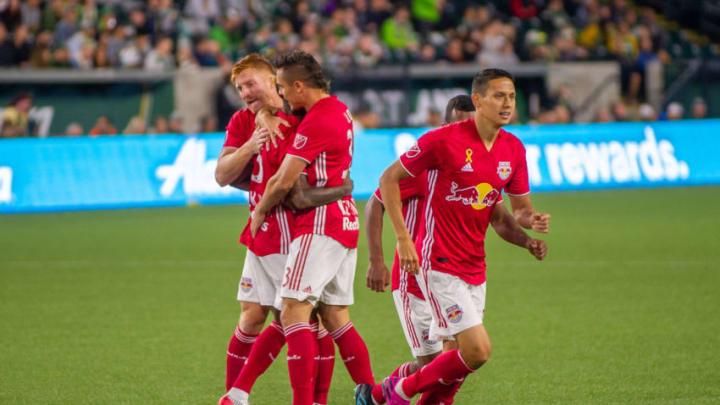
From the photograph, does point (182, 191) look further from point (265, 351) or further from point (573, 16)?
point (573, 16)

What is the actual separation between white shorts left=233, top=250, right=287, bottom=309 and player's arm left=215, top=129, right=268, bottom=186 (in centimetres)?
45

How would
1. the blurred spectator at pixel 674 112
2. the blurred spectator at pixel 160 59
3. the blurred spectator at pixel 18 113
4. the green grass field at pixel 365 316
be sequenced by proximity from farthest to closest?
1. the blurred spectator at pixel 674 112
2. the blurred spectator at pixel 160 59
3. the blurred spectator at pixel 18 113
4. the green grass field at pixel 365 316

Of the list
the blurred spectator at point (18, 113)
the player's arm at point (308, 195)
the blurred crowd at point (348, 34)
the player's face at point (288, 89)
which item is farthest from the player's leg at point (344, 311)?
the blurred crowd at point (348, 34)

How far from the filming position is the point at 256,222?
17.6 feet

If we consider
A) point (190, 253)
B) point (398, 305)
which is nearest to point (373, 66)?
point (190, 253)

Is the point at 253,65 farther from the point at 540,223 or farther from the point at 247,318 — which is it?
the point at 540,223

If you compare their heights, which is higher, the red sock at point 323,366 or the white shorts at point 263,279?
the white shorts at point 263,279

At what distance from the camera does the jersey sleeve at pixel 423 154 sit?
5.18 meters

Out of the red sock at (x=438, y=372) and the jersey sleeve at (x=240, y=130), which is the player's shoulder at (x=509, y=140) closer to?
the red sock at (x=438, y=372)

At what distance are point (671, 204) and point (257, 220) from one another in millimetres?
13344

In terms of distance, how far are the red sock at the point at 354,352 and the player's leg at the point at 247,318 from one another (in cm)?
44

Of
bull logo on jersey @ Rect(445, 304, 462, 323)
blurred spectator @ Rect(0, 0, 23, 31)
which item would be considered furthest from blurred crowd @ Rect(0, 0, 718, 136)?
bull logo on jersey @ Rect(445, 304, 462, 323)

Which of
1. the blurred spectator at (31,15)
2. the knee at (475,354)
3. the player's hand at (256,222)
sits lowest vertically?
the blurred spectator at (31,15)

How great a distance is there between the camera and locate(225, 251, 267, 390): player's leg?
220 inches
